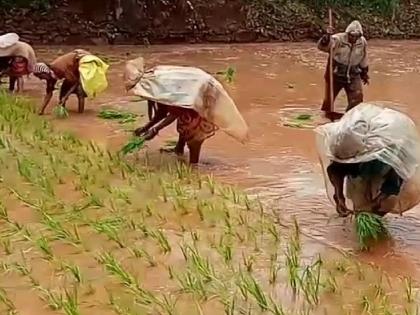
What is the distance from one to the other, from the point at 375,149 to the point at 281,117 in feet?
16.4

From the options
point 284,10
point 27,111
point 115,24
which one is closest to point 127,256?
point 27,111

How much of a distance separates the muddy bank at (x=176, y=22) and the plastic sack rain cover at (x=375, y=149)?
14.4 m

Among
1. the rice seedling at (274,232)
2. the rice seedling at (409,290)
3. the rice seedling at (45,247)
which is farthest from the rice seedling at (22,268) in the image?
the rice seedling at (409,290)

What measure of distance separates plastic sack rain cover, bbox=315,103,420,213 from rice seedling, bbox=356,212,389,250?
0.16m

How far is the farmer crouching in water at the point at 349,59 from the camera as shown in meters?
9.87

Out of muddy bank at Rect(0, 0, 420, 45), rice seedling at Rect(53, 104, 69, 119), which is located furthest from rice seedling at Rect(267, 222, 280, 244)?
muddy bank at Rect(0, 0, 420, 45)

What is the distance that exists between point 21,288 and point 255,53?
1419 cm

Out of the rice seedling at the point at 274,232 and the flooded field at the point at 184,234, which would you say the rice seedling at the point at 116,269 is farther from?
the rice seedling at the point at 274,232

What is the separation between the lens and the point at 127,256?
517 cm

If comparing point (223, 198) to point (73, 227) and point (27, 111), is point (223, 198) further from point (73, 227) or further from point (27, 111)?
point (27, 111)

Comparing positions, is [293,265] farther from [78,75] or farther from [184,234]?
[78,75]

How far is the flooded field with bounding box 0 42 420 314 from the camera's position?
14.9 ft

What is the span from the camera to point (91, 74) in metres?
9.87

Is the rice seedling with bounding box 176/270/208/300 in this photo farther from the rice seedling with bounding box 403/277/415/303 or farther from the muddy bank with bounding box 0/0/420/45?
the muddy bank with bounding box 0/0/420/45
